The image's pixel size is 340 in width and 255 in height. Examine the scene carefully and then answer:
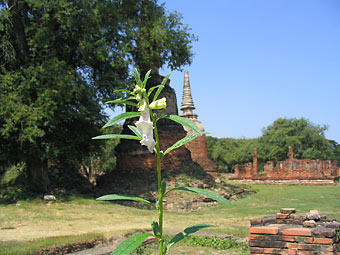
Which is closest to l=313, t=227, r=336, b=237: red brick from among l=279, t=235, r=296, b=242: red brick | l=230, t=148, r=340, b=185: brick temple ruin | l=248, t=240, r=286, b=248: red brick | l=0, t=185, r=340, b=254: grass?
l=279, t=235, r=296, b=242: red brick

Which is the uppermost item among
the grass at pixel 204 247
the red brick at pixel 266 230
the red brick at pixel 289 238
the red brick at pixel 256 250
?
the red brick at pixel 266 230

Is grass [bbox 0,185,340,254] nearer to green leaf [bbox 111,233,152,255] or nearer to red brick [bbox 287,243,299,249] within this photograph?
red brick [bbox 287,243,299,249]

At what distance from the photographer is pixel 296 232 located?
4.13 m

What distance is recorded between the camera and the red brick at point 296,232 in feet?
13.4

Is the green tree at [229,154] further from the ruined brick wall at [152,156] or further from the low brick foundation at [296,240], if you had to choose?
the low brick foundation at [296,240]

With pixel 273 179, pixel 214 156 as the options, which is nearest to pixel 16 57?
pixel 273 179

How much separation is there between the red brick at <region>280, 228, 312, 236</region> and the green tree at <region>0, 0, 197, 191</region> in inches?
304

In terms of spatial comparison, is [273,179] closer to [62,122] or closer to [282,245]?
[62,122]

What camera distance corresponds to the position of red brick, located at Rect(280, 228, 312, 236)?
4077 mm

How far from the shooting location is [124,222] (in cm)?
811

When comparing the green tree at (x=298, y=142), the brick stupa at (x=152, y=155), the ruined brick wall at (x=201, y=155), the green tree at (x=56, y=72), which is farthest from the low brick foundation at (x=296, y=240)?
the green tree at (x=298, y=142)

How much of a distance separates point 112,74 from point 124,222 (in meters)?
5.73

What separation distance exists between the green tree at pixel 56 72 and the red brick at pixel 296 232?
7.72 m

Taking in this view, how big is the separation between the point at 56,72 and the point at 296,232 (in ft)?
28.4
